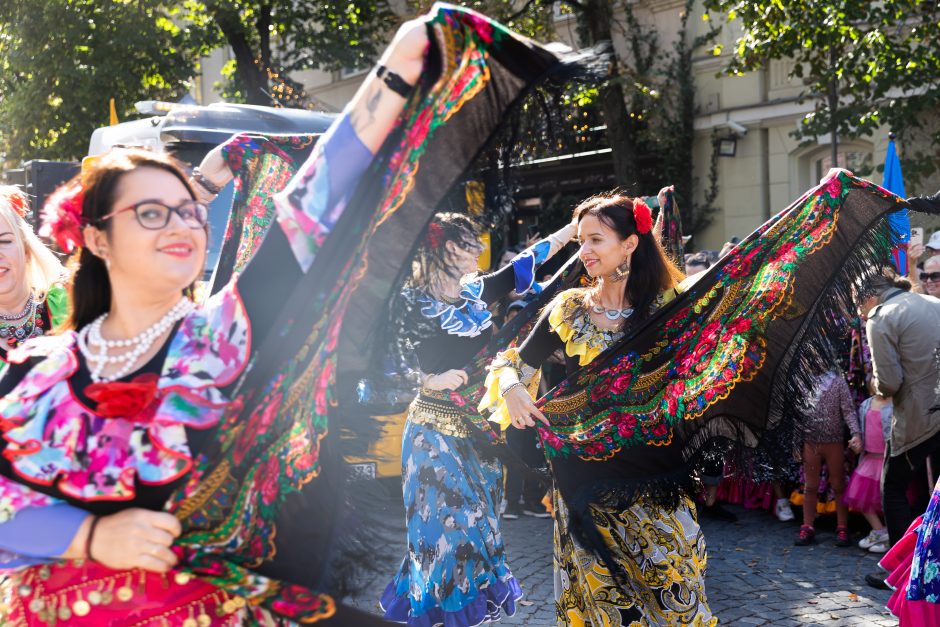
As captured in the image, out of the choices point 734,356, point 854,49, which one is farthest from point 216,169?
point 854,49

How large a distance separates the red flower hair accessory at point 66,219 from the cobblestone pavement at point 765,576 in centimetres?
312

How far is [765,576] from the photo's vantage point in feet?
19.6

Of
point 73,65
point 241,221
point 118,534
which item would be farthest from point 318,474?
point 73,65

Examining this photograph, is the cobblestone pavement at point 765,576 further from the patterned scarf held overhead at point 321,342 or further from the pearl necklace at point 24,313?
the patterned scarf held overhead at point 321,342

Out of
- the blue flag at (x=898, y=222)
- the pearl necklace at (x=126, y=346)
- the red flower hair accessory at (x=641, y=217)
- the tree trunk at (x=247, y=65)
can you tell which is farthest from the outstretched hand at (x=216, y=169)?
the tree trunk at (x=247, y=65)

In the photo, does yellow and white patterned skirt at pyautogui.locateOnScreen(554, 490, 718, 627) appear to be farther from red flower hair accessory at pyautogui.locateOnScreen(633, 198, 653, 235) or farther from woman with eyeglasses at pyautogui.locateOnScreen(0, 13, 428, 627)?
woman with eyeglasses at pyautogui.locateOnScreen(0, 13, 428, 627)

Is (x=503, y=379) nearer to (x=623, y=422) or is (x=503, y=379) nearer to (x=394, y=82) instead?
(x=623, y=422)

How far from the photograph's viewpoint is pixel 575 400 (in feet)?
13.3

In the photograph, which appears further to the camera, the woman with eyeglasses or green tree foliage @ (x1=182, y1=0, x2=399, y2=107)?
green tree foliage @ (x1=182, y1=0, x2=399, y2=107)

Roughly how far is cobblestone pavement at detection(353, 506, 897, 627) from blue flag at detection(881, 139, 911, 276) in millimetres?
1873

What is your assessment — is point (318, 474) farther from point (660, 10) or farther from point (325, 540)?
point (660, 10)

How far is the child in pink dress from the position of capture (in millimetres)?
6496

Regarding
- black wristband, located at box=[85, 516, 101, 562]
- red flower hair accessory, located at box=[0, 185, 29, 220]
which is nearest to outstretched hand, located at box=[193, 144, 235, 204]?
black wristband, located at box=[85, 516, 101, 562]

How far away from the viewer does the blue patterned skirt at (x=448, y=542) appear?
14.8 feet
